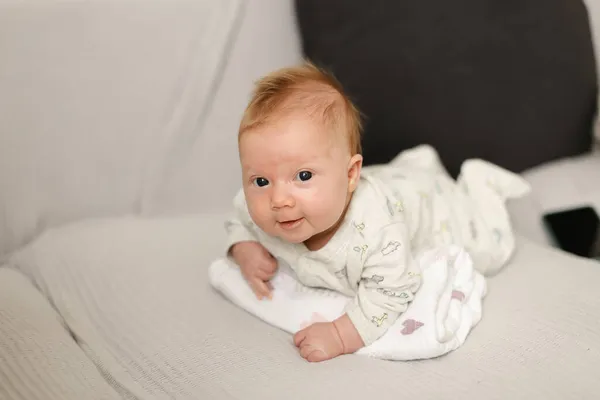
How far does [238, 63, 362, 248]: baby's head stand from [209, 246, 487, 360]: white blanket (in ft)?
0.50

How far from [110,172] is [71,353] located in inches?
19.5

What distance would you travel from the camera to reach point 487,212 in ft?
3.84

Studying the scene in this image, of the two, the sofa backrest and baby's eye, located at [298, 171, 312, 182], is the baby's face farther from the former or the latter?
the sofa backrest

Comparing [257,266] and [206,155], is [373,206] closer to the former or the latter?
[257,266]

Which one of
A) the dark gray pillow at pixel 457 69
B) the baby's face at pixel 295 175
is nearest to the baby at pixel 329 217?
the baby's face at pixel 295 175

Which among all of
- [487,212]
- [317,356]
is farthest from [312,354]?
[487,212]

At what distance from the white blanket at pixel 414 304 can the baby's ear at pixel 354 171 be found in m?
0.18

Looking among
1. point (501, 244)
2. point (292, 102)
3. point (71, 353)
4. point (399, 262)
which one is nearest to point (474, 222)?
point (501, 244)

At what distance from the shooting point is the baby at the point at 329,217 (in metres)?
0.84

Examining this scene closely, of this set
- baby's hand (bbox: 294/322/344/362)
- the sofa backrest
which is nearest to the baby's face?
baby's hand (bbox: 294/322/344/362)

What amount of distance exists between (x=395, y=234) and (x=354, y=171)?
11cm

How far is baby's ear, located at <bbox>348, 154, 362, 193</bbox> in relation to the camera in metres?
0.90

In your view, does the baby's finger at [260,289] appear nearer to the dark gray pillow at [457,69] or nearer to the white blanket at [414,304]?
the white blanket at [414,304]

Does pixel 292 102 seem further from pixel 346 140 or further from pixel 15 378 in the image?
pixel 15 378
